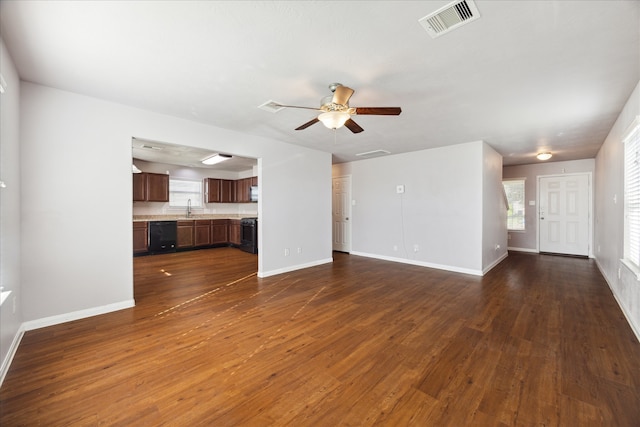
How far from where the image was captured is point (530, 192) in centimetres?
709

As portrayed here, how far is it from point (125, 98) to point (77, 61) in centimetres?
74

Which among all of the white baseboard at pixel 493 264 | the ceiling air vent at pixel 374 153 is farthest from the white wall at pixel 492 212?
the ceiling air vent at pixel 374 153

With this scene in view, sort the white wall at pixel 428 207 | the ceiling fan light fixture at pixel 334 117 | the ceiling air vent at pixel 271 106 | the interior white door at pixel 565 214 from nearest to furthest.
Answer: the ceiling fan light fixture at pixel 334 117 → the ceiling air vent at pixel 271 106 → the white wall at pixel 428 207 → the interior white door at pixel 565 214

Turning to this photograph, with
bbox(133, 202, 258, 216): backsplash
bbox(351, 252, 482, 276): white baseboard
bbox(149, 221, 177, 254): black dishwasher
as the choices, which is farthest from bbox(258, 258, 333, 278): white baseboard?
bbox(149, 221, 177, 254): black dishwasher

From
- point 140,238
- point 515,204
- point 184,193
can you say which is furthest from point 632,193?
point 184,193

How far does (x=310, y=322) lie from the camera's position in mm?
2855

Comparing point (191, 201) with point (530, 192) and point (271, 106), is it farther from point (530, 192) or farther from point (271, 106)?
point (530, 192)

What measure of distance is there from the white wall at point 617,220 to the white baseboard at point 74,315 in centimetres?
542

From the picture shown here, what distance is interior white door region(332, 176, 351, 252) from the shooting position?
6.99 meters

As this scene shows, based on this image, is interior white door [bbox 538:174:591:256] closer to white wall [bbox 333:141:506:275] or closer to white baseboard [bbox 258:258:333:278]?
white wall [bbox 333:141:506:275]

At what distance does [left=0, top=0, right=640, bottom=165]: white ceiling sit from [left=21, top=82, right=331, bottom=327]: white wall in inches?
10.4

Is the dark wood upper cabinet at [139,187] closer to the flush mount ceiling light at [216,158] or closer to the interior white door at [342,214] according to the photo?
the flush mount ceiling light at [216,158]

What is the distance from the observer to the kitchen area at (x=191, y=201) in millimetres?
6598

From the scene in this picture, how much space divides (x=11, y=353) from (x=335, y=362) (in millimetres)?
2660
